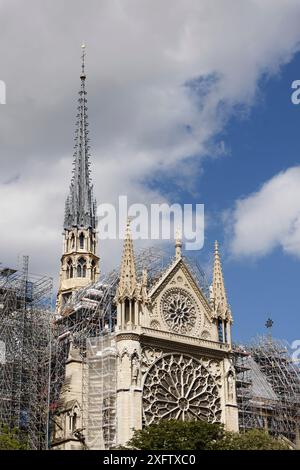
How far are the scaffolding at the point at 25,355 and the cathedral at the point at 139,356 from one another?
1864mm

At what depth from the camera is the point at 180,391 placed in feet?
216

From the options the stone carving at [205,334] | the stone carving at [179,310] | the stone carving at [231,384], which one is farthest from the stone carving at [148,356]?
the stone carving at [231,384]

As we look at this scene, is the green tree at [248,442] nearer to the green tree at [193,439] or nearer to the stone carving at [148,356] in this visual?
the green tree at [193,439]

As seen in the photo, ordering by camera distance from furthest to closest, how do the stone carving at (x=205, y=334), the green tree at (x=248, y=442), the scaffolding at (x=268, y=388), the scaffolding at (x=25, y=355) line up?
the scaffolding at (x=268, y=388) < the stone carving at (x=205, y=334) < the scaffolding at (x=25, y=355) < the green tree at (x=248, y=442)

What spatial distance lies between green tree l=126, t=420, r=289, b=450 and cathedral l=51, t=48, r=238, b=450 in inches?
325

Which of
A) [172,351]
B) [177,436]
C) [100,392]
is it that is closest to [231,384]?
[172,351]

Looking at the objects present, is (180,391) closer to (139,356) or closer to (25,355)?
(139,356)

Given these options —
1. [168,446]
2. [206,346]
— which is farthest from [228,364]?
[168,446]

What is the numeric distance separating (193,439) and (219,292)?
70.6 feet

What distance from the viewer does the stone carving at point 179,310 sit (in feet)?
221

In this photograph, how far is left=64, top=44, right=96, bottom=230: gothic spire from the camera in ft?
290

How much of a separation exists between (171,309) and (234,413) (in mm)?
9703
